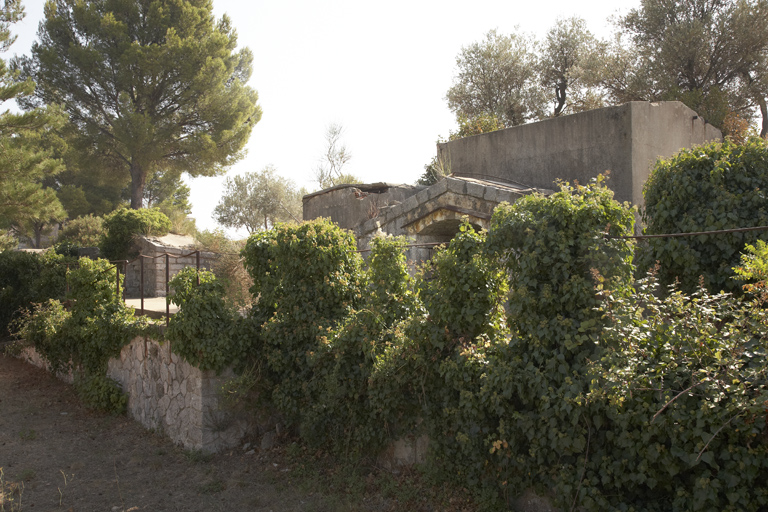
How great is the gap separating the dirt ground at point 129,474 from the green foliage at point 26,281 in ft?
11.7

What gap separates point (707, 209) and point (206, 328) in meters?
5.44

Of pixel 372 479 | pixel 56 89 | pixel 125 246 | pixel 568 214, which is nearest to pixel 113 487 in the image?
pixel 372 479

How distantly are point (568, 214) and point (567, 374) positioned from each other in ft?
3.94

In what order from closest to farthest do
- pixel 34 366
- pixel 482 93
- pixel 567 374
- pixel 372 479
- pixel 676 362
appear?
pixel 676 362 < pixel 567 374 < pixel 372 479 < pixel 34 366 < pixel 482 93

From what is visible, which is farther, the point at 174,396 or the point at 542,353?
the point at 174,396

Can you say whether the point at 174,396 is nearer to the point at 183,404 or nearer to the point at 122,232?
the point at 183,404

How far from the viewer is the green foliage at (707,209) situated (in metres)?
4.78

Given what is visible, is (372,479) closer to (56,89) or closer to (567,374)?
(567,374)

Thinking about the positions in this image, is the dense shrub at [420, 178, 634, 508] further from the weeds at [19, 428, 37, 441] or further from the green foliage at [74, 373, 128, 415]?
the weeds at [19, 428, 37, 441]

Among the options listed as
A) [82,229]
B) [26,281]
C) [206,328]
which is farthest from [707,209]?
[82,229]

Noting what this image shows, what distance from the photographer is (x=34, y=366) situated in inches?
437

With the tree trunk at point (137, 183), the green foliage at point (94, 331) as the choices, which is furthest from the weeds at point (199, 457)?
the tree trunk at point (137, 183)

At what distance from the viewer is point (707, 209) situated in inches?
195

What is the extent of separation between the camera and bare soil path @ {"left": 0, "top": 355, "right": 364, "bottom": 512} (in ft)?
18.4
